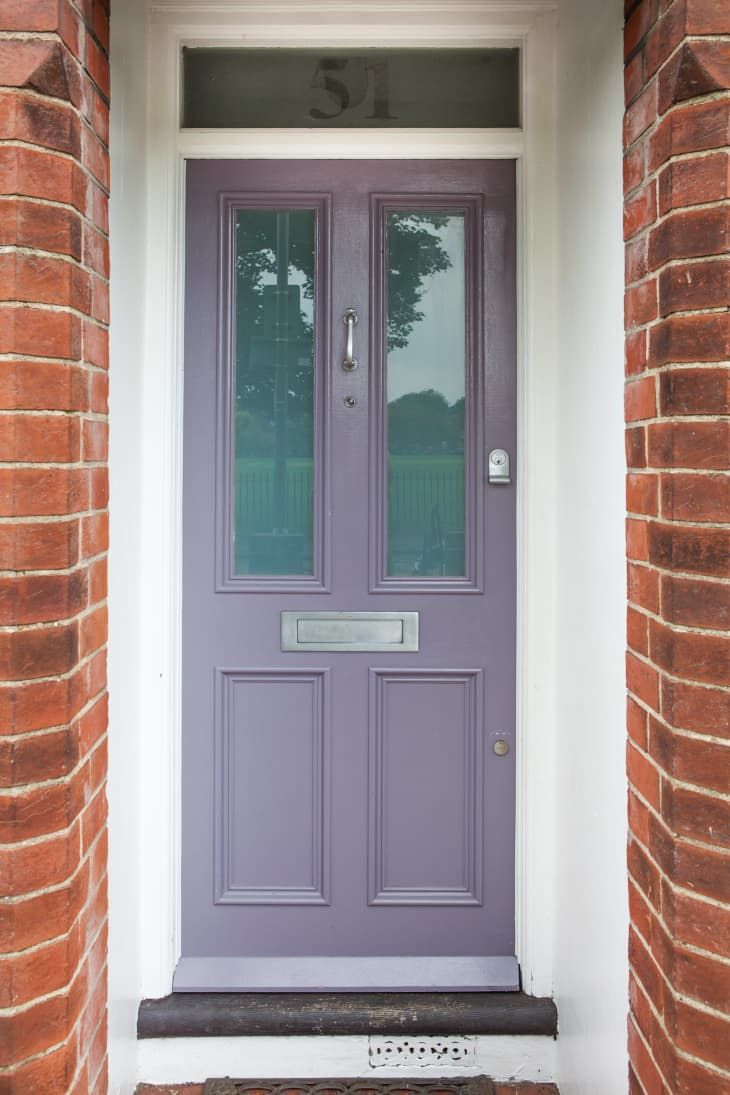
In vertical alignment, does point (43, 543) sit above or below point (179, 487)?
below

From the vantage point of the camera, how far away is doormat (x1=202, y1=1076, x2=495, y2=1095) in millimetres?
2033

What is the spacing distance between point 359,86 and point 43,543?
1.53 m

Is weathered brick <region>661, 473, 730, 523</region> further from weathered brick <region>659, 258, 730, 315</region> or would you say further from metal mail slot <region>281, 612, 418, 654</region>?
metal mail slot <region>281, 612, 418, 654</region>

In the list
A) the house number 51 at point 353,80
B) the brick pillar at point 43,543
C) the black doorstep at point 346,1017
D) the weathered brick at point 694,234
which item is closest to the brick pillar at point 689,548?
the weathered brick at point 694,234

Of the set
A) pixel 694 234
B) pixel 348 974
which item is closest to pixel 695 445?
pixel 694 234

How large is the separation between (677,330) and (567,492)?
0.71 metres

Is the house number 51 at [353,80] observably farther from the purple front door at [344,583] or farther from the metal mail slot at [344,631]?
the metal mail slot at [344,631]

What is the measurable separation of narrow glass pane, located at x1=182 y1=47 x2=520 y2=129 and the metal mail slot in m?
1.32

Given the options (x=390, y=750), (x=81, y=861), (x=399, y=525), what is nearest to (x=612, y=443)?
(x=399, y=525)

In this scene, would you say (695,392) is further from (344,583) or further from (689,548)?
(344,583)

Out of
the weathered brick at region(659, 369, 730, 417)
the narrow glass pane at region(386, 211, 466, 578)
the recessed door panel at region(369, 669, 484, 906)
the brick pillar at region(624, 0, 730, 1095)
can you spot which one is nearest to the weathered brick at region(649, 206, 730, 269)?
the brick pillar at region(624, 0, 730, 1095)

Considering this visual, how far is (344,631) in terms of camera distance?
224 centimetres

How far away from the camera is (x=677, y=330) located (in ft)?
4.69

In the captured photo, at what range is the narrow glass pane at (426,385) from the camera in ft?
7.41
